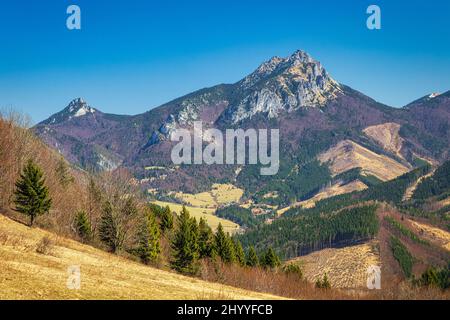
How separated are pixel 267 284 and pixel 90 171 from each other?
127 ft

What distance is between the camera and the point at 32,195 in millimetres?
56719

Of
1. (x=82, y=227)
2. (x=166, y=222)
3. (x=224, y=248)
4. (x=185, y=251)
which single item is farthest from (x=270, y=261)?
(x=82, y=227)

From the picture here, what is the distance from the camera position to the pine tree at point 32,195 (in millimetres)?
55969

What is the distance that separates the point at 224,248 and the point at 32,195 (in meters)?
46.2

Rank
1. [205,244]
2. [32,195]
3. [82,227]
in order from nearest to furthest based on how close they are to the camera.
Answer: [32,195]
[82,227]
[205,244]

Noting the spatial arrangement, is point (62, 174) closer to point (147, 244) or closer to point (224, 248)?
point (147, 244)

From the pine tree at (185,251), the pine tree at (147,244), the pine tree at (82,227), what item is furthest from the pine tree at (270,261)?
the pine tree at (82,227)

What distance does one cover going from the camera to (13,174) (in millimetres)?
64938

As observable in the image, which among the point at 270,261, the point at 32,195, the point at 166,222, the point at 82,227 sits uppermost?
the point at 32,195

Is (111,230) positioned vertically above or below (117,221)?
below

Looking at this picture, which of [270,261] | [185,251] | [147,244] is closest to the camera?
[147,244]

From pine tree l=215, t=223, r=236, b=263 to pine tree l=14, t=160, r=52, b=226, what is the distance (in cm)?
4303
